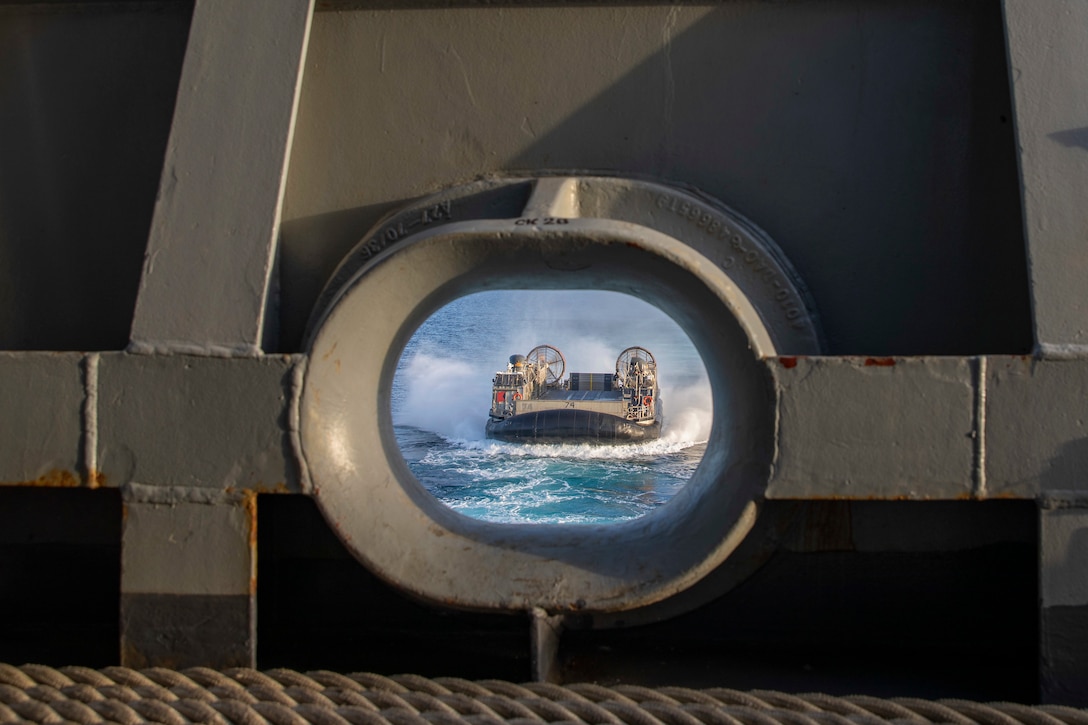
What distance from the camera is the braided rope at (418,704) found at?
213cm

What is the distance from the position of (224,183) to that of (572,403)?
24.4 m

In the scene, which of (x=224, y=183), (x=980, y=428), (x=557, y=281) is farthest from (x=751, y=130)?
(x=224, y=183)

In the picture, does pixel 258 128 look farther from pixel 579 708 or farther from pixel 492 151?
pixel 579 708

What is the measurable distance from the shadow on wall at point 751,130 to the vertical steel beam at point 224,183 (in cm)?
26

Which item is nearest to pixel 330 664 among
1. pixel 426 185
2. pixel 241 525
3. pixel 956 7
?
pixel 241 525

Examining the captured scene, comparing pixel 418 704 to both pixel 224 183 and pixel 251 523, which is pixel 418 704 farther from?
pixel 224 183

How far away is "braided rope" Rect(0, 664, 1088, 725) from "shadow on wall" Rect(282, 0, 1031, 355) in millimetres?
1158

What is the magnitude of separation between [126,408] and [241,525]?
1.57 feet

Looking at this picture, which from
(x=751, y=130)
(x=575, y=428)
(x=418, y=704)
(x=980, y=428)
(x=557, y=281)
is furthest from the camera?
(x=575, y=428)

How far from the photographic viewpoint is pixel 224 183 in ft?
9.09

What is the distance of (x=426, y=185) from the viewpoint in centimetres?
308

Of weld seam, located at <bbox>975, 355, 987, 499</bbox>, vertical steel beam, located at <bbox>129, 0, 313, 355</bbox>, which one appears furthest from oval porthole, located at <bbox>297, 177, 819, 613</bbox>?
weld seam, located at <bbox>975, 355, 987, 499</bbox>

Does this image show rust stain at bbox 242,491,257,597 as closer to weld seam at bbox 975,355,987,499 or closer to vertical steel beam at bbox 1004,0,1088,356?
weld seam at bbox 975,355,987,499

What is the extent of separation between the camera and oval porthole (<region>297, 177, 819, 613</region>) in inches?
101
